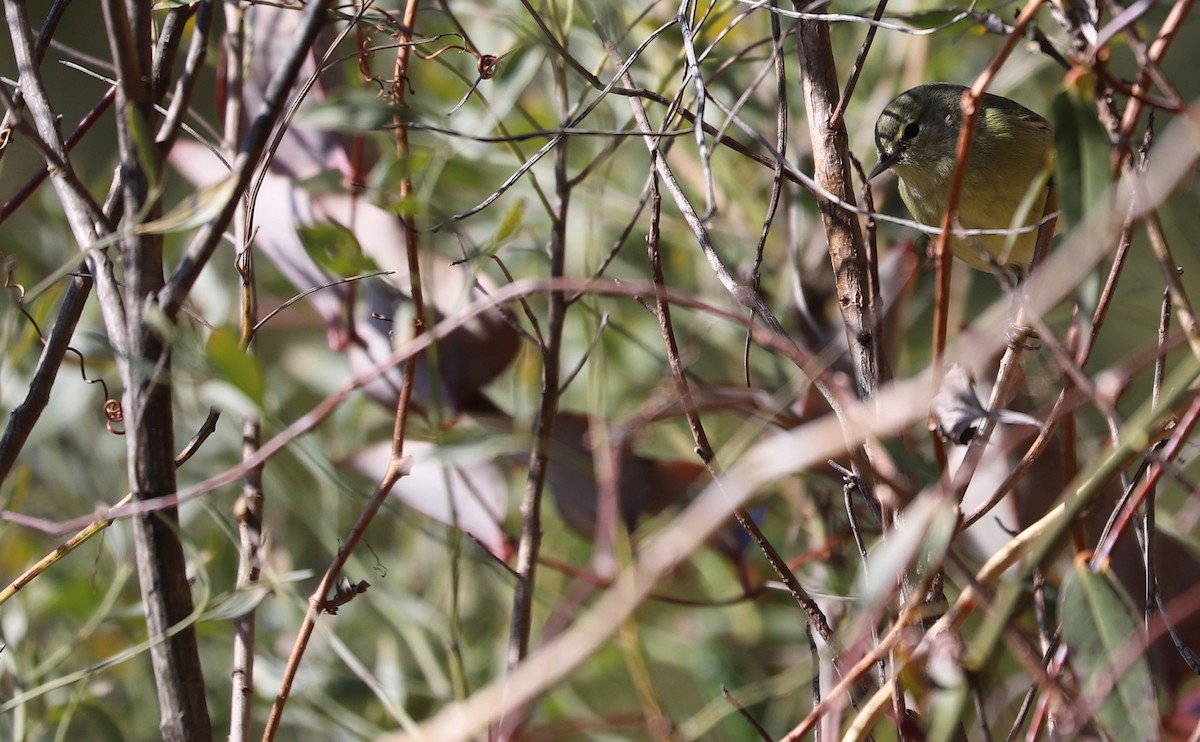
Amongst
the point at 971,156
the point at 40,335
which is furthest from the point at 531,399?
the point at 40,335

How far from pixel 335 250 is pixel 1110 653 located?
1.65 ft

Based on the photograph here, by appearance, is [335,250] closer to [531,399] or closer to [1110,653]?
[1110,653]

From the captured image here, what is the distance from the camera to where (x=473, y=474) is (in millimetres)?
885

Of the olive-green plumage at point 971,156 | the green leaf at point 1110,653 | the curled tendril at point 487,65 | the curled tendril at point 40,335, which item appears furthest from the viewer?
the olive-green plumage at point 971,156

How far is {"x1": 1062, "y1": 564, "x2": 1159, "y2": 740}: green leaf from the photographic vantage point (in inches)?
19.6

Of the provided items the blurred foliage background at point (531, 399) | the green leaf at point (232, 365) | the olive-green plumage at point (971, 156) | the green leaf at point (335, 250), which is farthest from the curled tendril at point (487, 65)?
the olive-green plumage at point (971, 156)

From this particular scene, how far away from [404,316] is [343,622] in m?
0.65

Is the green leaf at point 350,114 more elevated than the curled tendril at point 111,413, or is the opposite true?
the green leaf at point 350,114

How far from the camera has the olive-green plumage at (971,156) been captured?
1317 millimetres

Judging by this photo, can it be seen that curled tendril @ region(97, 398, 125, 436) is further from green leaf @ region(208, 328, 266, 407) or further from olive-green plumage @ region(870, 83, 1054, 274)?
olive-green plumage @ region(870, 83, 1054, 274)

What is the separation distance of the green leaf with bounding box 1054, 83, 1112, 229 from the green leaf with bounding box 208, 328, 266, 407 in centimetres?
38

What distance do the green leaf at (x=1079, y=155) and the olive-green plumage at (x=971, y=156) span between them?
0.74 m

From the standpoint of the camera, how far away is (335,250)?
2.40 feet

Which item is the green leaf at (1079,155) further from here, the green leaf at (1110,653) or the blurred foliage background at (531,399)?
the green leaf at (1110,653)
